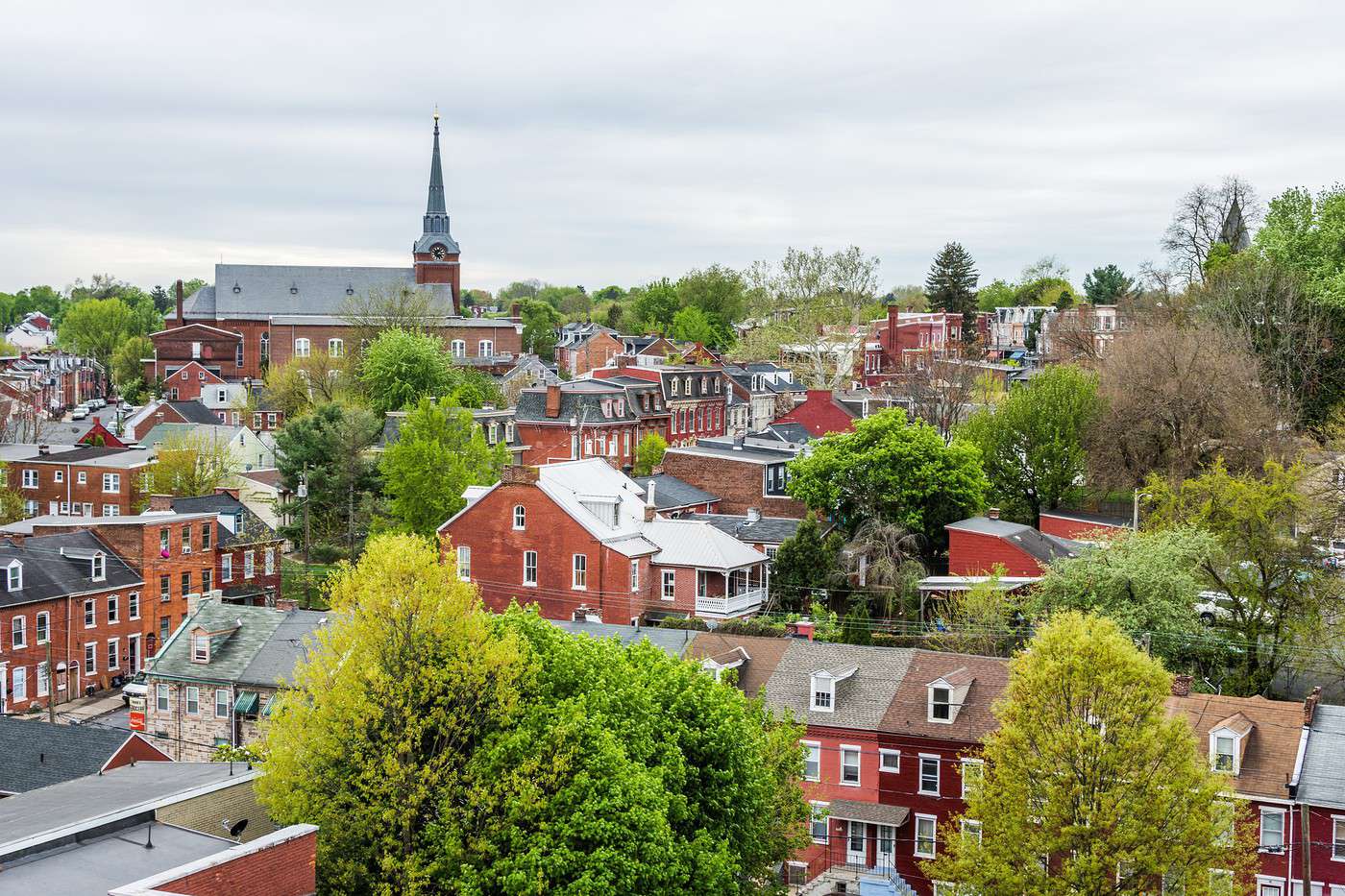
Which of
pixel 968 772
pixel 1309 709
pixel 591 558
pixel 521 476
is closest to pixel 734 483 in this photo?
pixel 521 476

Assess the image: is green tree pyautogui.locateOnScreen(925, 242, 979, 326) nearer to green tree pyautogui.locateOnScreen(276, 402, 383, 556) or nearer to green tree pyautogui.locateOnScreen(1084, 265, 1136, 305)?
green tree pyautogui.locateOnScreen(1084, 265, 1136, 305)

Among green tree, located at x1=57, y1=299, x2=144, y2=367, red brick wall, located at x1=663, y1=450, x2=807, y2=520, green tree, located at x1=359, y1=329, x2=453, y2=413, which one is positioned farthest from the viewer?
green tree, located at x1=57, y1=299, x2=144, y2=367

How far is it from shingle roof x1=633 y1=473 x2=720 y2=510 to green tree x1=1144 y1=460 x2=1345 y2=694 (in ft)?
77.0

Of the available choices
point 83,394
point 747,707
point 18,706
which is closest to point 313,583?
point 18,706

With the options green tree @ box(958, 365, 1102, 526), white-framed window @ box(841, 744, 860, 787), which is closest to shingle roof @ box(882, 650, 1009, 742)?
white-framed window @ box(841, 744, 860, 787)

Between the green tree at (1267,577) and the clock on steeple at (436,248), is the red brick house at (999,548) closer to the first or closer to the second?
the green tree at (1267,577)

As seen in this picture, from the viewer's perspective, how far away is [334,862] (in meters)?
25.9

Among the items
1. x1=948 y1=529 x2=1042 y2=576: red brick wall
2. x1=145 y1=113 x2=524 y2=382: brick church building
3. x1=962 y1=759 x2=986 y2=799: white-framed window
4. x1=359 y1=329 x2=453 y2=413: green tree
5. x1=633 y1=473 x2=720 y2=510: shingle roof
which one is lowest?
x1=962 y1=759 x2=986 y2=799: white-framed window

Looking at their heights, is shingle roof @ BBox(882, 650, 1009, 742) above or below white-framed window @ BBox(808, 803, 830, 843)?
above

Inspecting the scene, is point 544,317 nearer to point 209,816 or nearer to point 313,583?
point 313,583

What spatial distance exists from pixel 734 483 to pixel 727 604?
15005 millimetres

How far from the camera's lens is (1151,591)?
44625 mm

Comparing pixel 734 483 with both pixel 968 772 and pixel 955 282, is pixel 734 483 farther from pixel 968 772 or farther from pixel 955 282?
pixel 955 282

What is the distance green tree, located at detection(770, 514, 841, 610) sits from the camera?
55250 millimetres
